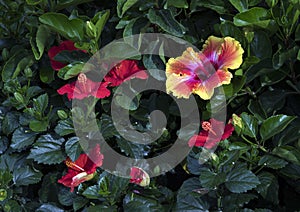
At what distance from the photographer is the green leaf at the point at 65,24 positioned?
1410 mm

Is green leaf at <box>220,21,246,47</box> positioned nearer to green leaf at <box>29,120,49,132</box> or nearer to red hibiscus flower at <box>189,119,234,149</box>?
red hibiscus flower at <box>189,119,234,149</box>

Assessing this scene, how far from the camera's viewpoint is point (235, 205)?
135 cm

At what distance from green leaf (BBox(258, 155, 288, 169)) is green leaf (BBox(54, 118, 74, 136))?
0.49 m

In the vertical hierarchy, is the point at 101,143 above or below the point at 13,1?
below

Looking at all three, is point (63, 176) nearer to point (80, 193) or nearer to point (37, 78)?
point (80, 193)

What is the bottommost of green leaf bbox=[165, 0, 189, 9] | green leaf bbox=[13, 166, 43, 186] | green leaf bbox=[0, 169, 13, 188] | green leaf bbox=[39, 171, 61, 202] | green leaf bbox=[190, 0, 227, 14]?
green leaf bbox=[39, 171, 61, 202]

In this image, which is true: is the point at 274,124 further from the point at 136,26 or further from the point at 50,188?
the point at 50,188

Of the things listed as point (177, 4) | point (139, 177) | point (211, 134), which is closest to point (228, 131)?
point (211, 134)

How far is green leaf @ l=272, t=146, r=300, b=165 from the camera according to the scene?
134 centimetres

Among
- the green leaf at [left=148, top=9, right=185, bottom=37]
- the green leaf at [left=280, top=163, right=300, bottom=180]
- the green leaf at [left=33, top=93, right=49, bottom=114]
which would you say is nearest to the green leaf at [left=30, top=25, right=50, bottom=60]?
the green leaf at [left=33, top=93, right=49, bottom=114]

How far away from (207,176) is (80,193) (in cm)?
34

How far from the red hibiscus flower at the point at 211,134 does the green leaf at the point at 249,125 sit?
0.12 feet

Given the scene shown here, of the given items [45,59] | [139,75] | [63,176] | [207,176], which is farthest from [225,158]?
[45,59]

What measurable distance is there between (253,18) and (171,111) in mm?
333
